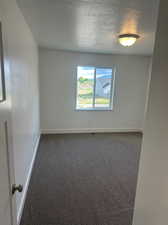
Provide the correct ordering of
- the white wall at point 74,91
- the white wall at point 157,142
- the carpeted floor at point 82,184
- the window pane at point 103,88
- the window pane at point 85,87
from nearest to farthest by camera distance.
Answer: the white wall at point 157,142, the carpeted floor at point 82,184, the white wall at point 74,91, the window pane at point 85,87, the window pane at point 103,88

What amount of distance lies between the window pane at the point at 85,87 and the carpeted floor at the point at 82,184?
138 centimetres

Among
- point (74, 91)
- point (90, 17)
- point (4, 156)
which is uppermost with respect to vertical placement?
point (90, 17)

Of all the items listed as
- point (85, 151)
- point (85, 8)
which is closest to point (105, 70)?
point (85, 151)

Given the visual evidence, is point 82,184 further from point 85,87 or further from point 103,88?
point 103,88

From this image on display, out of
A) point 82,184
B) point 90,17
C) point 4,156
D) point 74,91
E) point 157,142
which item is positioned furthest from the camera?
point 74,91

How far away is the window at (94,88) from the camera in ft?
16.3

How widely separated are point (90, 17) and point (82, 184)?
8.43ft

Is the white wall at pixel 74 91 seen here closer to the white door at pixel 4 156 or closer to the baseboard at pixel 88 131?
the baseboard at pixel 88 131

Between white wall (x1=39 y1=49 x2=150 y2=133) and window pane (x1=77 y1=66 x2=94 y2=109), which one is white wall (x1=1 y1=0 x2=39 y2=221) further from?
window pane (x1=77 y1=66 x2=94 y2=109)

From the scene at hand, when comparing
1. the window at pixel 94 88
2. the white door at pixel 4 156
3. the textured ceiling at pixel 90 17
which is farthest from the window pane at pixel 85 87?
the white door at pixel 4 156

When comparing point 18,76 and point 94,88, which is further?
point 94,88

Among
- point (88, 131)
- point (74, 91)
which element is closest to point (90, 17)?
point (74, 91)

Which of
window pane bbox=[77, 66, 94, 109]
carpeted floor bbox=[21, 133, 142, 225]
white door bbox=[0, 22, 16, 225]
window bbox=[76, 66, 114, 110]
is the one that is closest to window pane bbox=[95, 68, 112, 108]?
window bbox=[76, 66, 114, 110]

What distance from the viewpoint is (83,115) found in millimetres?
5098
